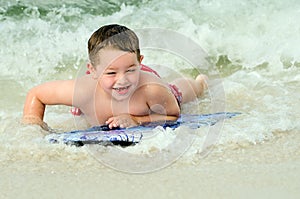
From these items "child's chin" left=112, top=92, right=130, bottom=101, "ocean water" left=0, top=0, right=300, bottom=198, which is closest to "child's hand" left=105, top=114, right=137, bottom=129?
"child's chin" left=112, top=92, right=130, bottom=101

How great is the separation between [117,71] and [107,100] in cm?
30

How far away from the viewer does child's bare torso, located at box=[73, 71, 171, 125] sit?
312cm

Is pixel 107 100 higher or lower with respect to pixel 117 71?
lower

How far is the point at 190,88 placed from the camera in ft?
12.2

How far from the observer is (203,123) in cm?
311

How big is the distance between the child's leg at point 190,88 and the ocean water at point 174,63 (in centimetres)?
6

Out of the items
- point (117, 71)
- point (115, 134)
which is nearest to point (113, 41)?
point (117, 71)

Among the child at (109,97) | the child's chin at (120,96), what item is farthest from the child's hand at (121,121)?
the child's chin at (120,96)

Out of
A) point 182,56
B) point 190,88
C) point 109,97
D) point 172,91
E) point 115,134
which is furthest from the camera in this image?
point 182,56

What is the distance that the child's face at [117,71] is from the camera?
2859 millimetres

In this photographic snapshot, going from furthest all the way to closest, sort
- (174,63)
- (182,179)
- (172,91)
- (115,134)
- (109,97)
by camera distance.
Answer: (174,63) < (172,91) < (109,97) < (115,134) < (182,179)

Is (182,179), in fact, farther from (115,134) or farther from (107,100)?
(107,100)

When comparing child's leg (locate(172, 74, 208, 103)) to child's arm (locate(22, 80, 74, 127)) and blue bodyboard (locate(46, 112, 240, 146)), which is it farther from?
child's arm (locate(22, 80, 74, 127))

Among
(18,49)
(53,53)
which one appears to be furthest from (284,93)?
(18,49)
